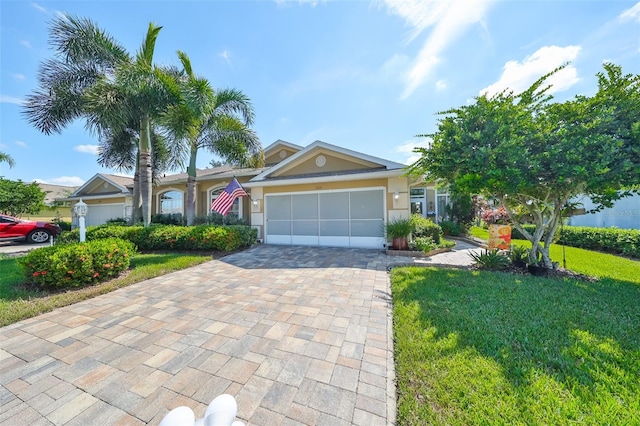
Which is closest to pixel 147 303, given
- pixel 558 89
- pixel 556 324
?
pixel 556 324

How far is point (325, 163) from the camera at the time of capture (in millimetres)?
10945

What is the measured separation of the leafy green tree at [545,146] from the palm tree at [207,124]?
27.7 ft

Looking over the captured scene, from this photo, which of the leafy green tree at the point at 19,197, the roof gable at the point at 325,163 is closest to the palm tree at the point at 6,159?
the leafy green tree at the point at 19,197

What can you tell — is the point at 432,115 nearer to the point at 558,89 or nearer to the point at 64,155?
the point at 558,89

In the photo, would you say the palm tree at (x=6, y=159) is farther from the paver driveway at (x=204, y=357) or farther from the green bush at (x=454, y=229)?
the green bush at (x=454, y=229)

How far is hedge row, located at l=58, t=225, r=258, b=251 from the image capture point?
9438 mm

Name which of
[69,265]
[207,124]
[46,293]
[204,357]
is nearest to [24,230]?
[207,124]

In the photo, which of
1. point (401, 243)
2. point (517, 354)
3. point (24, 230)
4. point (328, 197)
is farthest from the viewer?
point (24, 230)

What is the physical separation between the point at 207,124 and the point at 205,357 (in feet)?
34.9

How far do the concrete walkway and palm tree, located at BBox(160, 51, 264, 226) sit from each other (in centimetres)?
689

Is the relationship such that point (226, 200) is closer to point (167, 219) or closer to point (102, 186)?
point (167, 219)

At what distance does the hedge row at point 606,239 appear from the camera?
9.09 meters

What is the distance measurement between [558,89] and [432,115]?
9.45 feet

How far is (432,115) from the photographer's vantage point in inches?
281
